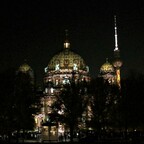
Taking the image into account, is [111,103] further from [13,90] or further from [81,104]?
[13,90]

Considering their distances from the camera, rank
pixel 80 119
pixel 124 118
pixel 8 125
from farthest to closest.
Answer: pixel 80 119
pixel 124 118
pixel 8 125

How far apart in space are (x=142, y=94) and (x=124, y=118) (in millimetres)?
4919

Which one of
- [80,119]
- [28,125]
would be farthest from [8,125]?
[80,119]

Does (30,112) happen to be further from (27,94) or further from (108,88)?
(108,88)

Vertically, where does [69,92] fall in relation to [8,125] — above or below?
above

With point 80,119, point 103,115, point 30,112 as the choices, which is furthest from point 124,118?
point 30,112

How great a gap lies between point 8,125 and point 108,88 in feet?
73.8

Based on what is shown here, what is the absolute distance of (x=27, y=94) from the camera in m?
76.0

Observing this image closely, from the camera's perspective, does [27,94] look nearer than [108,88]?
Yes

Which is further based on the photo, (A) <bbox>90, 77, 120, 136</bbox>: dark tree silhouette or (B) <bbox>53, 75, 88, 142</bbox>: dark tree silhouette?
(A) <bbox>90, 77, 120, 136</bbox>: dark tree silhouette

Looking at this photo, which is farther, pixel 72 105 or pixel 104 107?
pixel 104 107

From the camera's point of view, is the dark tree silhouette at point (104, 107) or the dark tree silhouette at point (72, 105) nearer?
the dark tree silhouette at point (72, 105)

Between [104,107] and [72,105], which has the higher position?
[72,105]

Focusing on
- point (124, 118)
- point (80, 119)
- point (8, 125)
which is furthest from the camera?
point (80, 119)
